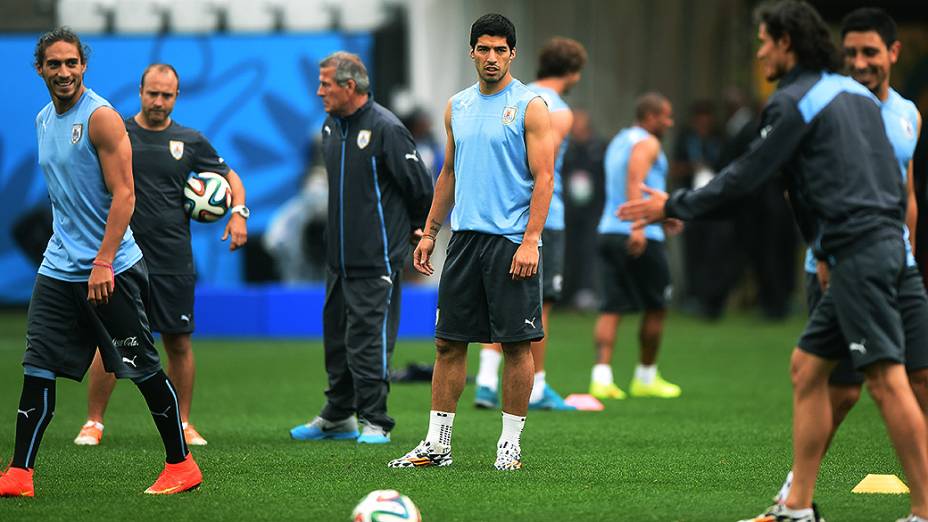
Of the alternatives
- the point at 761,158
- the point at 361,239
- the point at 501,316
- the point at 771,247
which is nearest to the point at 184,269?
the point at 361,239

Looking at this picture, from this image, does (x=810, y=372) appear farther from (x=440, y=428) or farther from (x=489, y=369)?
(x=489, y=369)

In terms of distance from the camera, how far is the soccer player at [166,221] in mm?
8758

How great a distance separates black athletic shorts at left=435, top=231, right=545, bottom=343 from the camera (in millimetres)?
7520

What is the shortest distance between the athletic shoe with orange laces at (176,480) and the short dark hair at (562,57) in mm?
4794

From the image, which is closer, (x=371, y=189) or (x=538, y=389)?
(x=371, y=189)

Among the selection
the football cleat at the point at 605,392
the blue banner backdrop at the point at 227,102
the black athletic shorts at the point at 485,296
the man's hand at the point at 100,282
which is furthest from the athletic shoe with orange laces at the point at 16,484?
the blue banner backdrop at the point at 227,102

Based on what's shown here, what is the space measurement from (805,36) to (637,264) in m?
5.72

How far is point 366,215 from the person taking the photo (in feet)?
28.9

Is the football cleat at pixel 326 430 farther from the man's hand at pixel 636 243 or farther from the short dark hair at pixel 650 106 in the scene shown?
the short dark hair at pixel 650 106

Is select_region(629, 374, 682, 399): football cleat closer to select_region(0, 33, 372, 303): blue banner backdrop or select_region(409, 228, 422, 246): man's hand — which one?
select_region(409, 228, 422, 246): man's hand

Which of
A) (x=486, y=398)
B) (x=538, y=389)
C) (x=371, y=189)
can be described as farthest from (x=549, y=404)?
(x=371, y=189)

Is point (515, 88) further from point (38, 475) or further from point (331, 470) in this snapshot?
point (38, 475)

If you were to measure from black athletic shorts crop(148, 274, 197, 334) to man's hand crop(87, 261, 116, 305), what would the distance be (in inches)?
77.6

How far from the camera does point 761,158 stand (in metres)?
5.77
